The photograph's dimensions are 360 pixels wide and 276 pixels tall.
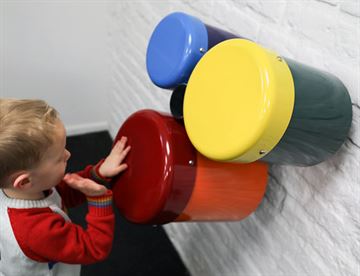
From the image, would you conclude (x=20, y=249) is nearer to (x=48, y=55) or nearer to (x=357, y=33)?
(x=357, y=33)

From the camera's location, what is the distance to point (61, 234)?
0.80 m

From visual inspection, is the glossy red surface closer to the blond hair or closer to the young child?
the young child

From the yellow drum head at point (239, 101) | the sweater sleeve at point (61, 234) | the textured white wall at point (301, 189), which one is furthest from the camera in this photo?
the sweater sleeve at point (61, 234)

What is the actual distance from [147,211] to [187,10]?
1.95 feet

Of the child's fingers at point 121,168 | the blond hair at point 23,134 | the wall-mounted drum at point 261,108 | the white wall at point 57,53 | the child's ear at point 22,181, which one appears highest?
the wall-mounted drum at point 261,108

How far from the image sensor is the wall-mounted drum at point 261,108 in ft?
1.92

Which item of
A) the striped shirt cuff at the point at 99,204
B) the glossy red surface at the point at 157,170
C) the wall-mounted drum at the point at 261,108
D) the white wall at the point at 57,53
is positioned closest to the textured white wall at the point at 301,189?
the wall-mounted drum at the point at 261,108

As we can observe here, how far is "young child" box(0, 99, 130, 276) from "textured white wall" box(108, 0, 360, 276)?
0.36 metres

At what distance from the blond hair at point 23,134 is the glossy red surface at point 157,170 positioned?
182mm

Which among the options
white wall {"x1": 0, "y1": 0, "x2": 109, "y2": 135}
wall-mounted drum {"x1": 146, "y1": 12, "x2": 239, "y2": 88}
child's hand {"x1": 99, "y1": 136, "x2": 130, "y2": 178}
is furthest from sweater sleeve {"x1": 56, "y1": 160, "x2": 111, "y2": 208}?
white wall {"x1": 0, "y1": 0, "x2": 109, "y2": 135}

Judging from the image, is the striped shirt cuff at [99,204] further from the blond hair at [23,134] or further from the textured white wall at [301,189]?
the textured white wall at [301,189]

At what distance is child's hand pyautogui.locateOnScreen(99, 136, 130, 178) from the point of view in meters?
0.91

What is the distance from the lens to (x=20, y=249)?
812 mm

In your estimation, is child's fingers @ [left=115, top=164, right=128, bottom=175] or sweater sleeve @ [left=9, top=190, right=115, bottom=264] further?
child's fingers @ [left=115, top=164, right=128, bottom=175]
